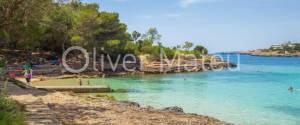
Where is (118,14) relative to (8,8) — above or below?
above

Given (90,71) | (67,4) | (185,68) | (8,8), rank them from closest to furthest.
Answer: (8,8), (67,4), (90,71), (185,68)

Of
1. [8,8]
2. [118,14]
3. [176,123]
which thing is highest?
[118,14]

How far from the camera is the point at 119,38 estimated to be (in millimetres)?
61719

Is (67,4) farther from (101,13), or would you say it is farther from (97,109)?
(101,13)

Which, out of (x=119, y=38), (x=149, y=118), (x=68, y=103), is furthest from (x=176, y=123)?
(x=119, y=38)

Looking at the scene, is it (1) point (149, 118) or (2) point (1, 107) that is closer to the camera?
(2) point (1, 107)

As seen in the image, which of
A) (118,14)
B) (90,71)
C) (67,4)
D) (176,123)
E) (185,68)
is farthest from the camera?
(185,68)

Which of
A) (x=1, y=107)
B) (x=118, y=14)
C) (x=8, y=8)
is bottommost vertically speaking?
(x=1, y=107)

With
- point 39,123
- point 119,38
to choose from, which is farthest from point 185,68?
point 39,123

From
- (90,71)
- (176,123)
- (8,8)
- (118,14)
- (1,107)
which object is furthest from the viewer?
(118,14)

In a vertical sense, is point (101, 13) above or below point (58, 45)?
above

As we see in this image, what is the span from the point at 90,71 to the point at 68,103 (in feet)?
131

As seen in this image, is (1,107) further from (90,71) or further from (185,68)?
(185,68)

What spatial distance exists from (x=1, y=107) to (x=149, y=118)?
6214 mm
